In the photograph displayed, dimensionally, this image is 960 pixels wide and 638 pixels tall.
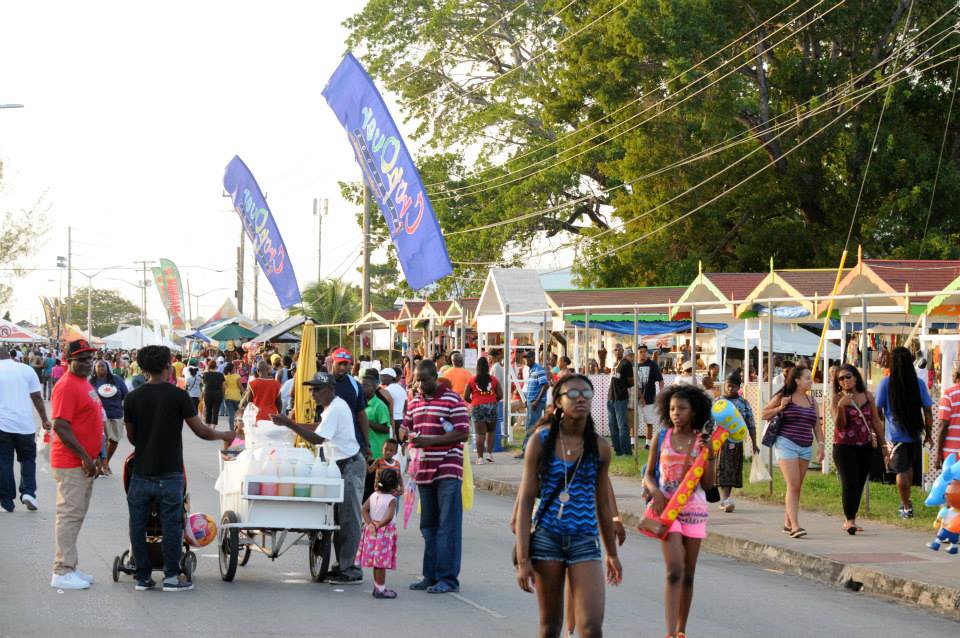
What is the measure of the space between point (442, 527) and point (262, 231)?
2188cm

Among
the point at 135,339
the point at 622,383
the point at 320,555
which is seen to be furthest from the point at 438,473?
the point at 135,339

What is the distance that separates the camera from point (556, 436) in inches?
266

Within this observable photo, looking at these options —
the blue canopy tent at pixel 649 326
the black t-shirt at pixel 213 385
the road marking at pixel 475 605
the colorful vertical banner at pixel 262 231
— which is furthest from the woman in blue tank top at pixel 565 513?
the blue canopy tent at pixel 649 326

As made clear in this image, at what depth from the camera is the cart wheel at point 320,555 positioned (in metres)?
10.8

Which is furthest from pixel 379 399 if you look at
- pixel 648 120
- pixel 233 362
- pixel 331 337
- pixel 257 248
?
pixel 331 337

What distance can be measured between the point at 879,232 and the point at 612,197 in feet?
30.5

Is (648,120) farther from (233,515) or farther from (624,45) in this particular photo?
(233,515)

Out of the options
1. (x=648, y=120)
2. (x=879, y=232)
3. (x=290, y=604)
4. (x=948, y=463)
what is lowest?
(x=290, y=604)

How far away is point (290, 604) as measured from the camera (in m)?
9.77

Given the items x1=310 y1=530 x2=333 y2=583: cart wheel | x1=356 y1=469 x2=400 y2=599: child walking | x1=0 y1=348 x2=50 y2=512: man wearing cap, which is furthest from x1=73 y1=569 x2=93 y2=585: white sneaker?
x1=0 y1=348 x2=50 y2=512: man wearing cap

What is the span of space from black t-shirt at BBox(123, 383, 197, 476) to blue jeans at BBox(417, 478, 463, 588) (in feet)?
6.37

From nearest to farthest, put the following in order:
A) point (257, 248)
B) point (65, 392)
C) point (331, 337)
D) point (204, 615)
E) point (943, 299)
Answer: point (204, 615), point (65, 392), point (943, 299), point (257, 248), point (331, 337)

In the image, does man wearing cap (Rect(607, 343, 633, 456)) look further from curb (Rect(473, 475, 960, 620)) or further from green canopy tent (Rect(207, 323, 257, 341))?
green canopy tent (Rect(207, 323, 257, 341))

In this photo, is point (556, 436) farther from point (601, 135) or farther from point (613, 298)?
point (601, 135)
